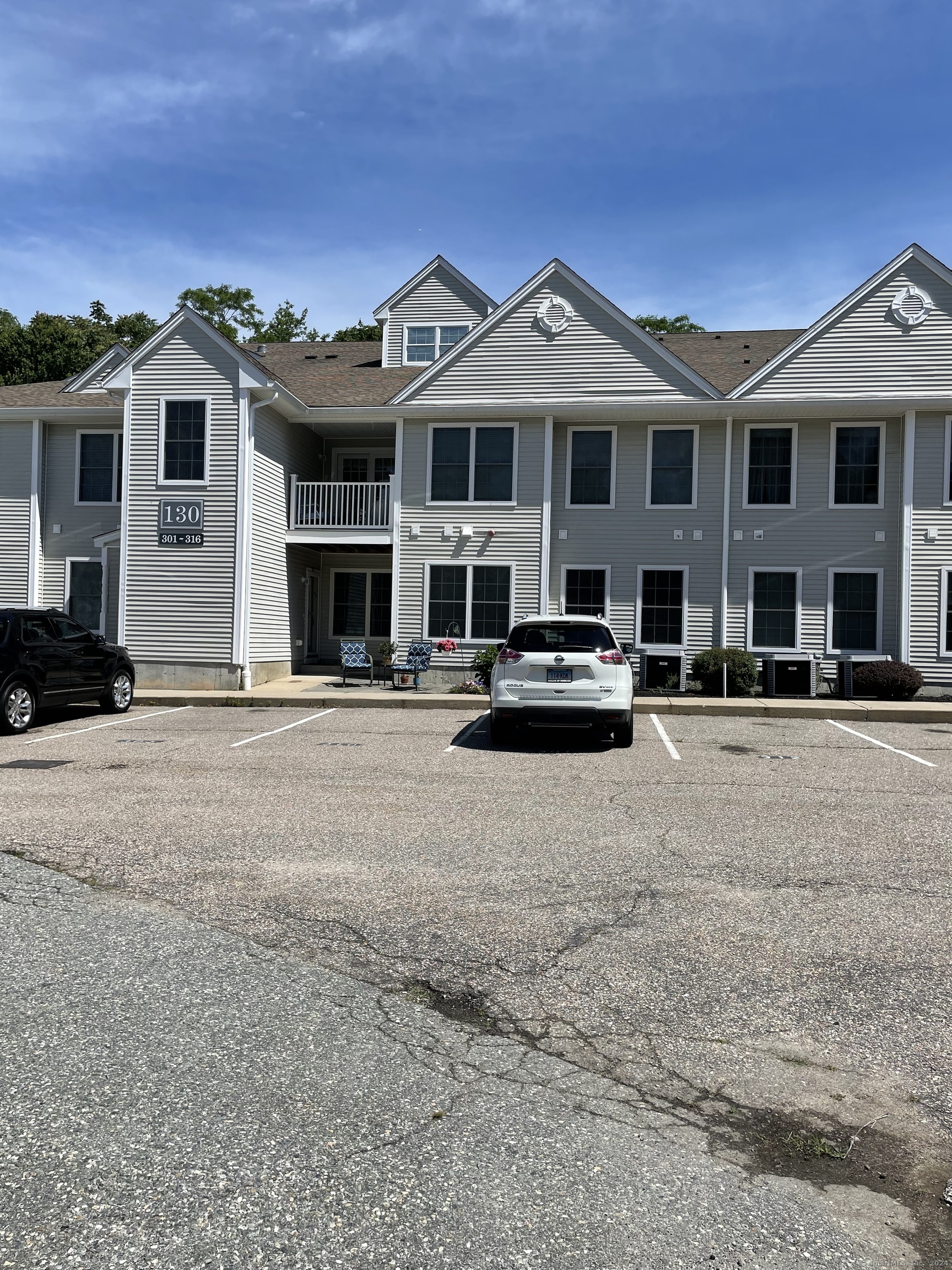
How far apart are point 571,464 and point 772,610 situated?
5258 millimetres

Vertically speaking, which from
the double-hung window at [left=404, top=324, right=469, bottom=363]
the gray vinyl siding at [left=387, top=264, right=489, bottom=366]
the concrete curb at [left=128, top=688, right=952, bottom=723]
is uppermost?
the gray vinyl siding at [left=387, top=264, right=489, bottom=366]

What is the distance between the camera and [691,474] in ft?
69.6

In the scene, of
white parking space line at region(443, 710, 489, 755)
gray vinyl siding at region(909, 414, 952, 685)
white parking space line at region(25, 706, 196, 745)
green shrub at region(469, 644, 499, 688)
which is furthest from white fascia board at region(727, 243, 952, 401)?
white parking space line at region(25, 706, 196, 745)

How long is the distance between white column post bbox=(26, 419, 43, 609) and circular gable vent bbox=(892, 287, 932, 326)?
1906 centimetres

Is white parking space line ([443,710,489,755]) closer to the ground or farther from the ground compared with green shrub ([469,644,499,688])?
closer to the ground

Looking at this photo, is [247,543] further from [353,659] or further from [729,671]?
[729,671]

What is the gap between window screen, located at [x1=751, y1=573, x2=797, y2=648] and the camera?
20.8 m

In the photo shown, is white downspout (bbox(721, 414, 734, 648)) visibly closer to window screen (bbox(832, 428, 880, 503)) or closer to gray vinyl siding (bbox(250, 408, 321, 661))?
window screen (bbox(832, 428, 880, 503))

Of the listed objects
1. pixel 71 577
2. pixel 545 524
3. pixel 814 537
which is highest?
pixel 545 524

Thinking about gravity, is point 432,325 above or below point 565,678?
above

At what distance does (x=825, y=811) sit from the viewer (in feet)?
29.2

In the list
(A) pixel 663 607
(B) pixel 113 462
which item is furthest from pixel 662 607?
(B) pixel 113 462

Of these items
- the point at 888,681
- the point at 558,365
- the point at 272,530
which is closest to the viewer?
the point at 888,681

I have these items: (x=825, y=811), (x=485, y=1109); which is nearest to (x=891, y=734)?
(x=825, y=811)
